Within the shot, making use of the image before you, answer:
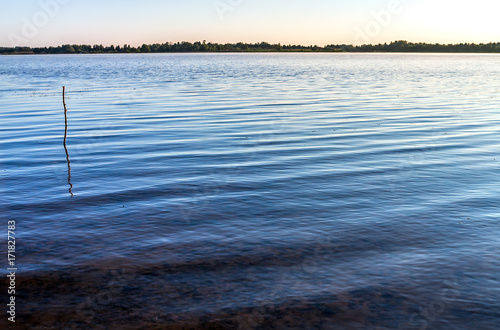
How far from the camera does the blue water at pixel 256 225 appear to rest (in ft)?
27.0

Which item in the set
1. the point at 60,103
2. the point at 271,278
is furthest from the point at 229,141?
the point at 60,103

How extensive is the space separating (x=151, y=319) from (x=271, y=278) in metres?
2.40

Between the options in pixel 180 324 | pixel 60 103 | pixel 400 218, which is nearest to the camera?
pixel 180 324

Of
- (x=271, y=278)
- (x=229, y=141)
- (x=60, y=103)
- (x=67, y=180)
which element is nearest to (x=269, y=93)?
(x=60, y=103)

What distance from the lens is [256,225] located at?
1204cm

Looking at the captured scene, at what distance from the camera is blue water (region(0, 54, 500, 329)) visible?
824cm

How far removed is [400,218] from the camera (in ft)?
40.8

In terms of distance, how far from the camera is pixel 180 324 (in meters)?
7.74

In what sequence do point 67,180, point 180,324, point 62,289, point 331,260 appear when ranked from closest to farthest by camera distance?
point 180,324 < point 62,289 < point 331,260 < point 67,180

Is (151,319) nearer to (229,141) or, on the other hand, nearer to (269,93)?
(229,141)

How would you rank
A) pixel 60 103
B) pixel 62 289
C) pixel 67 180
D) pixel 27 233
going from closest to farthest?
pixel 62 289, pixel 27 233, pixel 67 180, pixel 60 103

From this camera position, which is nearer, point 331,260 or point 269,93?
point 331,260

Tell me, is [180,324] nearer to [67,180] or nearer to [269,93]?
[67,180]

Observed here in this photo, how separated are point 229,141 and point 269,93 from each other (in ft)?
81.2
